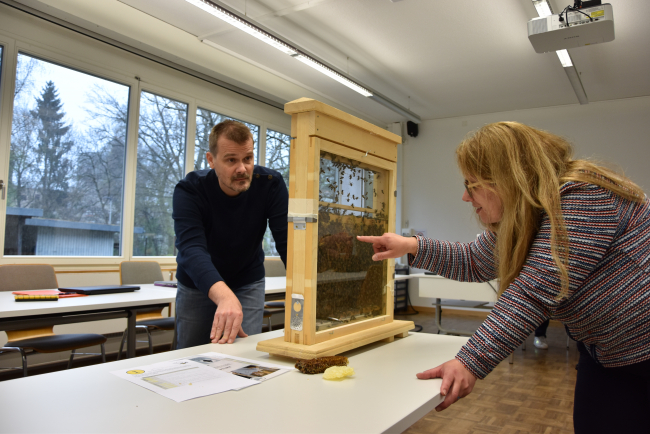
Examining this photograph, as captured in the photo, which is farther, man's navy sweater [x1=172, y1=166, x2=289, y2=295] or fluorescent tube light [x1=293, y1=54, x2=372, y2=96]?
fluorescent tube light [x1=293, y1=54, x2=372, y2=96]

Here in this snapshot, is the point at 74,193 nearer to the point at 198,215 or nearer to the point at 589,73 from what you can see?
the point at 198,215

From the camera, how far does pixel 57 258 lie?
13.9 ft

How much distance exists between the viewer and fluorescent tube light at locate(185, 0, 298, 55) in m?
3.80

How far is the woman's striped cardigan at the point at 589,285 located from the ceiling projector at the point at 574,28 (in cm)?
337

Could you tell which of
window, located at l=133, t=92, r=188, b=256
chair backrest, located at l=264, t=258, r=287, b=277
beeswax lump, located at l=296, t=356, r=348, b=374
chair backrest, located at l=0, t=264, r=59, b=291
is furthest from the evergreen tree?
beeswax lump, located at l=296, t=356, r=348, b=374

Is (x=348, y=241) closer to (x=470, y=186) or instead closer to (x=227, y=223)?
(x=470, y=186)

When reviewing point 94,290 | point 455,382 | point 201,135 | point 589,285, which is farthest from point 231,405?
point 201,135

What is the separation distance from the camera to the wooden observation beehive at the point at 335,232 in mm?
1176

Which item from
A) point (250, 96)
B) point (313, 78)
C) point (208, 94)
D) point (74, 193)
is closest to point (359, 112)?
point (313, 78)

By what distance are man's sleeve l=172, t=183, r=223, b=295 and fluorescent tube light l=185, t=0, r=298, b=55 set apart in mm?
2669

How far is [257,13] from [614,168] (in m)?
4.16

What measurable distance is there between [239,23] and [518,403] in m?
3.76

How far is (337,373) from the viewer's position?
39.7 inches

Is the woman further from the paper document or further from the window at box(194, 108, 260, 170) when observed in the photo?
the window at box(194, 108, 260, 170)
